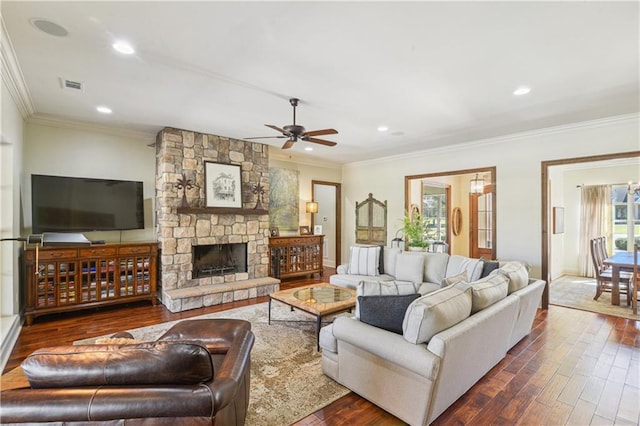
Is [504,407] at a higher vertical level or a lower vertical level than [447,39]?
lower

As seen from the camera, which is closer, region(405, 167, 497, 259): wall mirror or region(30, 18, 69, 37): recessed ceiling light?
region(30, 18, 69, 37): recessed ceiling light

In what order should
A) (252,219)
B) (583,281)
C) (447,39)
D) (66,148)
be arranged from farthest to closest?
(583,281) → (252,219) → (66,148) → (447,39)

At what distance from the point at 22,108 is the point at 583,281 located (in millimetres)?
9935

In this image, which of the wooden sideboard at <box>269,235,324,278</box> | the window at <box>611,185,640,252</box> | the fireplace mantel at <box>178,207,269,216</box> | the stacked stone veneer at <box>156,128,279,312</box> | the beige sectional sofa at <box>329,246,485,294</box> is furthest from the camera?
the window at <box>611,185,640,252</box>

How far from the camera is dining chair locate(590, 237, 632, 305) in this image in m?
4.93

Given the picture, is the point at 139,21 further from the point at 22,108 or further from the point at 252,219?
the point at 252,219

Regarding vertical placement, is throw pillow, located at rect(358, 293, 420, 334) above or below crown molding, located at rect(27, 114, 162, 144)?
below

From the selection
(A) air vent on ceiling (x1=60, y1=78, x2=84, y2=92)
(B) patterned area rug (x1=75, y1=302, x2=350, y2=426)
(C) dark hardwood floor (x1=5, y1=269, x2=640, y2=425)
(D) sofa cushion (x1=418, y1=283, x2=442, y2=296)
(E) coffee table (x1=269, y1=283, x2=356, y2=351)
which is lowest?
(C) dark hardwood floor (x1=5, y1=269, x2=640, y2=425)

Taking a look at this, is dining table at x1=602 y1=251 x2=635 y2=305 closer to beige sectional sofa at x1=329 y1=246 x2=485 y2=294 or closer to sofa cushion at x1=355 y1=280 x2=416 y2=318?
beige sectional sofa at x1=329 y1=246 x2=485 y2=294

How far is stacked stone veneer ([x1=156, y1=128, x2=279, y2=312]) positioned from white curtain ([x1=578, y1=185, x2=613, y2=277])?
271 inches

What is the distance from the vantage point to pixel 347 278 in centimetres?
473

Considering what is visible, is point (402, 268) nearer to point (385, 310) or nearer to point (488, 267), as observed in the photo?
point (488, 267)

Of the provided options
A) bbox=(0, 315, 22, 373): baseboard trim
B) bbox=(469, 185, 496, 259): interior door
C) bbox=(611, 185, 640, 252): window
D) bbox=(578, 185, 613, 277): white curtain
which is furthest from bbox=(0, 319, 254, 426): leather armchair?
bbox=(611, 185, 640, 252): window

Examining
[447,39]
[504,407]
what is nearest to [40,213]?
[447,39]
